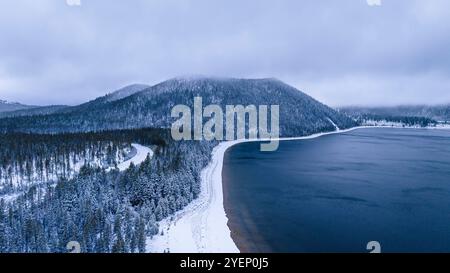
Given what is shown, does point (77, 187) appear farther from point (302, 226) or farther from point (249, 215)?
point (302, 226)

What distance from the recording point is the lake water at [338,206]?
52.2 meters

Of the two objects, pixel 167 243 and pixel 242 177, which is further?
A: pixel 242 177

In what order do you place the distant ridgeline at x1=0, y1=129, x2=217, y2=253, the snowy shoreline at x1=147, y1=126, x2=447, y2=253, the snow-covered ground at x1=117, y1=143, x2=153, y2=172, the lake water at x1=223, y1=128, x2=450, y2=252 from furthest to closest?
1. the snow-covered ground at x1=117, y1=143, x2=153, y2=172
2. the lake water at x1=223, y1=128, x2=450, y2=252
3. the snowy shoreline at x1=147, y1=126, x2=447, y2=253
4. the distant ridgeline at x1=0, y1=129, x2=217, y2=253

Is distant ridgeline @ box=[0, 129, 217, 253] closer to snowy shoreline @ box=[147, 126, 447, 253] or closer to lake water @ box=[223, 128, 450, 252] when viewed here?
snowy shoreline @ box=[147, 126, 447, 253]

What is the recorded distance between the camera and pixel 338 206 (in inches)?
2805

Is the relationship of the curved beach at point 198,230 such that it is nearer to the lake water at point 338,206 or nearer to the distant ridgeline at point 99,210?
the distant ridgeline at point 99,210

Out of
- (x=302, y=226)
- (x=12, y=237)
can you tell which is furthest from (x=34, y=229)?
(x=302, y=226)

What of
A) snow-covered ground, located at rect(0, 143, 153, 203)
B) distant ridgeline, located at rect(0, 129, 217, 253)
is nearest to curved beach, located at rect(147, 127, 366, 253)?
distant ridgeline, located at rect(0, 129, 217, 253)

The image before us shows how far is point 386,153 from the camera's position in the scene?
161 meters

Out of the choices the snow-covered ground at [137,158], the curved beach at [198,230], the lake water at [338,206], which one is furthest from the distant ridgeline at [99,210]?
the snow-covered ground at [137,158]

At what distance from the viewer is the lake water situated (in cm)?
5225

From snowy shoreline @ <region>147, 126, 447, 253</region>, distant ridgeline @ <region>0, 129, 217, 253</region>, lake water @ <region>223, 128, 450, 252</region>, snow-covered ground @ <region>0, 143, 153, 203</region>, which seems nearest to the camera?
distant ridgeline @ <region>0, 129, 217, 253</region>

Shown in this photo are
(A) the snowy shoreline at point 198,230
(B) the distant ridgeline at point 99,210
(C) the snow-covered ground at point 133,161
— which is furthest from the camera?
(C) the snow-covered ground at point 133,161

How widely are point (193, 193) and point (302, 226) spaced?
2408cm
